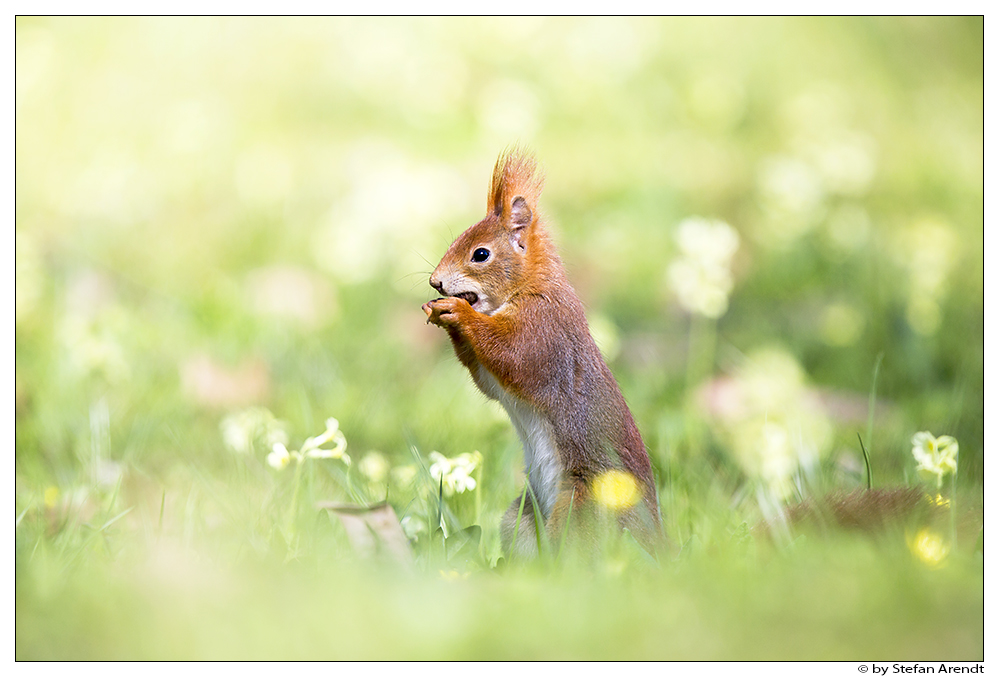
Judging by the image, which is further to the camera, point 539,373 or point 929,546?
point 539,373

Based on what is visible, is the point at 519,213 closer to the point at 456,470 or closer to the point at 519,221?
the point at 519,221

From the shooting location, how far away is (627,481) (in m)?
2.40

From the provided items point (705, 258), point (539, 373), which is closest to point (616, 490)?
point (539, 373)

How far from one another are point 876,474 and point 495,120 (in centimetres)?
299

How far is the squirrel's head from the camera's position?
2.62 m

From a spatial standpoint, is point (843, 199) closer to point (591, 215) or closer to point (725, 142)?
point (725, 142)

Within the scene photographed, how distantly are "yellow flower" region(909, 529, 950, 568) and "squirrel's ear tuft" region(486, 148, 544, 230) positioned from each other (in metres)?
1.28

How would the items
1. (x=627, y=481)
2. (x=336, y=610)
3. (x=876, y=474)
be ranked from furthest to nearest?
(x=876, y=474), (x=627, y=481), (x=336, y=610)

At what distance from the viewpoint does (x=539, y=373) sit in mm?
2451

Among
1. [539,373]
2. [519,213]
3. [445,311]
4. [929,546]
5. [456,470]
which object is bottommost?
[929,546]

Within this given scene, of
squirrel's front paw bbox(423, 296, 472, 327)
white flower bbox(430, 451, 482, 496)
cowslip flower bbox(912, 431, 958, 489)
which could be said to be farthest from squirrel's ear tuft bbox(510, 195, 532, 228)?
cowslip flower bbox(912, 431, 958, 489)

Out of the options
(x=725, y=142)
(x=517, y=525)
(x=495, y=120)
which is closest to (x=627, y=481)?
(x=517, y=525)

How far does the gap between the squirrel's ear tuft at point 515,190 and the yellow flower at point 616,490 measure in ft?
2.47

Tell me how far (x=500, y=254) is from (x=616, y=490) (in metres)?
0.72
